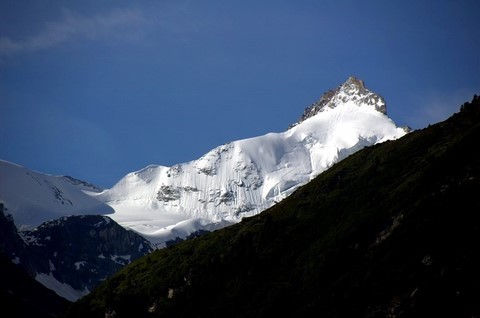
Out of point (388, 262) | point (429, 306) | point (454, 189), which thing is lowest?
point (429, 306)

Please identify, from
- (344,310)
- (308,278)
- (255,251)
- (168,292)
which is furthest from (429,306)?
(168,292)

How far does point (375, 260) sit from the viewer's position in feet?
489

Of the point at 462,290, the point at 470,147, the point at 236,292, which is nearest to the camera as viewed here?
the point at 462,290

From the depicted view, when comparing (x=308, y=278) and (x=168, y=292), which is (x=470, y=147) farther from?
(x=168, y=292)

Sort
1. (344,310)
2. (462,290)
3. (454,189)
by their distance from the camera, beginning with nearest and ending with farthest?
1. (462,290)
2. (344,310)
3. (454,189)

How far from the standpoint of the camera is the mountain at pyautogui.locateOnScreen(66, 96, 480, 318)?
126500 millimetres

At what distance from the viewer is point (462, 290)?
118m

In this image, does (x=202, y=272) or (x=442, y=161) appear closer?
(x=442, y=161)

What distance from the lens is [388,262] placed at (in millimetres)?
143500

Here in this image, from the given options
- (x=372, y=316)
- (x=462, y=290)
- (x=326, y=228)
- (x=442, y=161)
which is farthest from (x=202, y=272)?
(x=462, y=290)

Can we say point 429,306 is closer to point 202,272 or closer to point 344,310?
point 344,310

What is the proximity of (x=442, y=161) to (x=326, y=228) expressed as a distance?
109ft

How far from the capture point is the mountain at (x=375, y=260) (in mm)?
126500

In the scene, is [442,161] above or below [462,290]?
above
